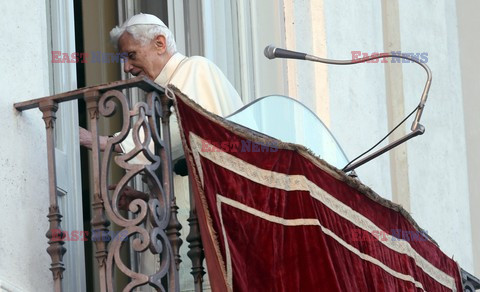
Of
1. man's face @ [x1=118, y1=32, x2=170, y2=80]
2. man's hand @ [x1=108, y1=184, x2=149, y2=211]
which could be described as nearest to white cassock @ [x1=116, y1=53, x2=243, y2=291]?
man's face @ [x1=118, y1=32, x2=170, y2=80]

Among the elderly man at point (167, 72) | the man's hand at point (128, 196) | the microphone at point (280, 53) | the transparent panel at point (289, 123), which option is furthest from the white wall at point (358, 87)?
the man's hand at point (128, 196)

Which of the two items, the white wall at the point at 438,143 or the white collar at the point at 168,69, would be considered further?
the white wall at the point at 438,143

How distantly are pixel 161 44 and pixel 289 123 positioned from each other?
0.90 m

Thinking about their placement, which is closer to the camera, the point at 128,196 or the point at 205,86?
the point at 128,196

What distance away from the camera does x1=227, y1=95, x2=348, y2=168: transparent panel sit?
25.1 feet

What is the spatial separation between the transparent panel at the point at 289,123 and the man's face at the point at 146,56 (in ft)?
2.63

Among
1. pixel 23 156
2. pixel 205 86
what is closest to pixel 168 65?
pixel 205 86

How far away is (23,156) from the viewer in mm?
7195

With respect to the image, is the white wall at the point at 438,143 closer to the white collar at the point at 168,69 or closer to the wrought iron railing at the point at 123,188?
the white collar at the point at 168,69

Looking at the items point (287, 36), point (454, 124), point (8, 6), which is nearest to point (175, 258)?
point (8, 6)

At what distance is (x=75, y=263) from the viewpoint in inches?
300

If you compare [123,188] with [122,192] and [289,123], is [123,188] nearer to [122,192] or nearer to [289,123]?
[122,192]

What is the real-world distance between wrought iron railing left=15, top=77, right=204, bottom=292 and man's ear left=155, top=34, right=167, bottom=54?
111 centimetres

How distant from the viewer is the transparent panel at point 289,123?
7656mm
